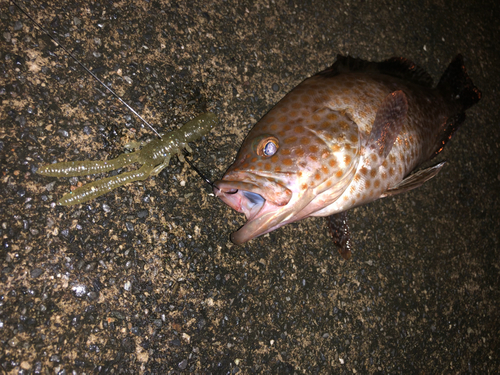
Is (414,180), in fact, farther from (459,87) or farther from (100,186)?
A: (100,186)

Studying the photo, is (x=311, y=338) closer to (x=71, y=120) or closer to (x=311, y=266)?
(x=311, y=266)

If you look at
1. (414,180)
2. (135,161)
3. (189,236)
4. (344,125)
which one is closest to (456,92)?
(414,180)

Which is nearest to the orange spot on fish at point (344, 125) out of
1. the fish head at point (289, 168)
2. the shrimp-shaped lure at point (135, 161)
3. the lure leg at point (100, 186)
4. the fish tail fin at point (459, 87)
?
the fish head at point (289, 168)

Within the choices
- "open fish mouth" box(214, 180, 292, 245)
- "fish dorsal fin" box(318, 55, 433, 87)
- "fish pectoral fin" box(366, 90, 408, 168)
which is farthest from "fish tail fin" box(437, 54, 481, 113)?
"open fish mouth" box(214, 180, 292, 245)

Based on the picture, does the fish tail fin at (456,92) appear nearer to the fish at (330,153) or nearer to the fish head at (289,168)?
the fish at (330,153)

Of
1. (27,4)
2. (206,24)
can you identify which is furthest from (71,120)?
(206,24)

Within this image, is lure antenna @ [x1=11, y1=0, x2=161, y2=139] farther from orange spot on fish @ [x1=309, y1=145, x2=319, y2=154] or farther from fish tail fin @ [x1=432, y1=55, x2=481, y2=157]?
fish tail fin @ [x1=432, y1=55, x2=481, y2=157]
